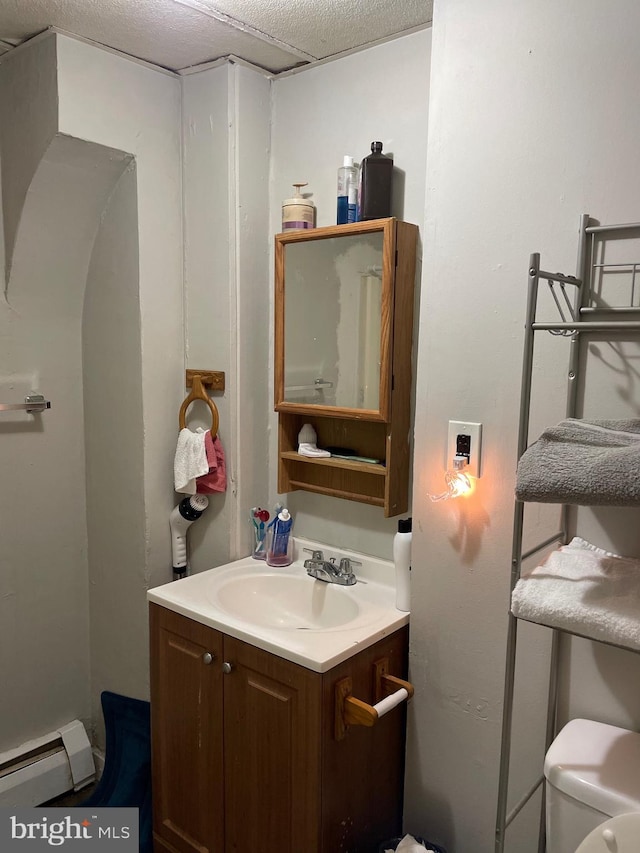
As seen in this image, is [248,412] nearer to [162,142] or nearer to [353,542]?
[353,542]

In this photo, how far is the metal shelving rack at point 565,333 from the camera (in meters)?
1.20

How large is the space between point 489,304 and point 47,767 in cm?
203

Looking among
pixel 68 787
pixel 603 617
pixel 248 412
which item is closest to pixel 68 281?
pixel 248 412

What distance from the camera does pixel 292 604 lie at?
1923 millimetres

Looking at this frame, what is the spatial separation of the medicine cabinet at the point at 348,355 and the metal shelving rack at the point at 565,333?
44 centimetres

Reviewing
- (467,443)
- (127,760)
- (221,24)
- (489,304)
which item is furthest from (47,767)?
(221,24)

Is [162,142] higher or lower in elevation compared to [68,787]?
higher

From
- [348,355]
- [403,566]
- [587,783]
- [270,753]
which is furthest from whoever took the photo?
[348,355]

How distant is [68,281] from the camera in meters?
2.21

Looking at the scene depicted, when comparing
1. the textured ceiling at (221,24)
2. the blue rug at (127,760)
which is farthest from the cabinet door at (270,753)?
the textured ceiling at (221,24)

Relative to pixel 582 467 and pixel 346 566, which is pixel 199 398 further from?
pixel 582 467

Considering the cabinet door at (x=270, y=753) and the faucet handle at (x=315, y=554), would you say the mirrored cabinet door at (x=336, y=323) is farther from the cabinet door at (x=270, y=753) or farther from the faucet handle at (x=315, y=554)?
the cabinet door at (x=270, y=753)

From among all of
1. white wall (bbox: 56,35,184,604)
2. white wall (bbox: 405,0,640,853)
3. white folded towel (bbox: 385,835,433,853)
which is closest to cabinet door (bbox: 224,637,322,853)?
white folded towel (bbox: 385,835,433,853)

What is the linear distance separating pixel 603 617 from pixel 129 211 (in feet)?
5.52
